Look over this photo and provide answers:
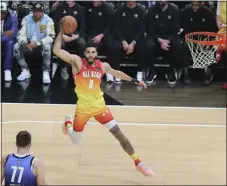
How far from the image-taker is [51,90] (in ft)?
39.8

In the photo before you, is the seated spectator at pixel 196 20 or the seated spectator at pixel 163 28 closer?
the seated spectator at pixel 163 28

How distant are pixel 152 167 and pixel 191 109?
202 centimetres

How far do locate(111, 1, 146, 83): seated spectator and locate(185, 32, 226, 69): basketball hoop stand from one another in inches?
32.1

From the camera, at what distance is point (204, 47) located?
970 centimetres

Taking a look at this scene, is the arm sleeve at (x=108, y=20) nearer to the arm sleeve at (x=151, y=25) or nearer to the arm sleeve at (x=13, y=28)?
the arm sleeve at (x=151, y=25)

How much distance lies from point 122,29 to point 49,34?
1166 millimetres

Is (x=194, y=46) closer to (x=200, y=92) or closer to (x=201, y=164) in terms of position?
(x=201, y=164)

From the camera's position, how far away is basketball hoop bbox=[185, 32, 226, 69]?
921 cm

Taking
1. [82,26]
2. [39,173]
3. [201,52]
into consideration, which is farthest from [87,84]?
[82,26]

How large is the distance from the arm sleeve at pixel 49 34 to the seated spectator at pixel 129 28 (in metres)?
0.98

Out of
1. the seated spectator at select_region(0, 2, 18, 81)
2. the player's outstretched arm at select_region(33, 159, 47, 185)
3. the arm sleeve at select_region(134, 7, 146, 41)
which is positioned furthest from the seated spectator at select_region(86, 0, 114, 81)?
the player's outstretched arm at select_region(33, 159, 47, 185)

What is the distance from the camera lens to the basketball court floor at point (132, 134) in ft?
34.0

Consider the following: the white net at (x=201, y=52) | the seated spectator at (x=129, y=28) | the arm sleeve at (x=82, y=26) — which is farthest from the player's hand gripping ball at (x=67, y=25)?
the seated spectator at (x=129, y=28)

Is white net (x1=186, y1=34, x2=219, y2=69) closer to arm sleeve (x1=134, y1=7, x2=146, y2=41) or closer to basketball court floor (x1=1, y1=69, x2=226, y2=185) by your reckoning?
arm sleeve (x1=134, y1=7, x2=146, y2=41)
